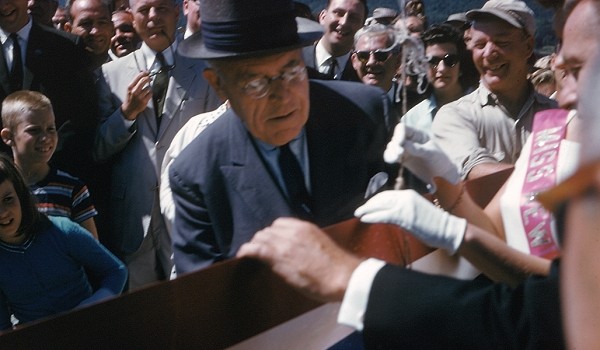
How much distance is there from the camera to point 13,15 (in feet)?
10.2

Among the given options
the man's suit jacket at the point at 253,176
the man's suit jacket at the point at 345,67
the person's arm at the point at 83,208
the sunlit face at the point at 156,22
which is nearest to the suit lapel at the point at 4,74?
the person's arm at the point at 83,208

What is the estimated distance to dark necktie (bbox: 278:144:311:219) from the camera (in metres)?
1.98

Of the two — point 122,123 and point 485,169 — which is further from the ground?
point 485,169

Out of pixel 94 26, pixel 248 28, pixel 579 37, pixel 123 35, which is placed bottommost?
pixel 123 35

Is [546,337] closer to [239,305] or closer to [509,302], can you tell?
[509,302]

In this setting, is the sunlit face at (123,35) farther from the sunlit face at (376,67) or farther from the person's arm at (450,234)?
the person's arm at (450,234)

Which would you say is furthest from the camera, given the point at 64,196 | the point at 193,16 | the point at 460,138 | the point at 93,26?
the point at 93,26

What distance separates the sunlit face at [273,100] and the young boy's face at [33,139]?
3.79 feet

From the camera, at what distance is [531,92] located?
2.96 metres

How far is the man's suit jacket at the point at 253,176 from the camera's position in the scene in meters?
1.93

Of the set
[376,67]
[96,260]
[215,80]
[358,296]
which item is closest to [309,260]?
[358,296]

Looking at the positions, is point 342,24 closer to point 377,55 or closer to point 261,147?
point 377,55

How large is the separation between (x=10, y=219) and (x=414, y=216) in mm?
1444

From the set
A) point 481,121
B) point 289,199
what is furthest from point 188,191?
point 481,121
